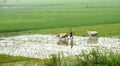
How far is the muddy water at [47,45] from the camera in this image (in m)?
22.5

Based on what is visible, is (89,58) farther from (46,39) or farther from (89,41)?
(46,39)

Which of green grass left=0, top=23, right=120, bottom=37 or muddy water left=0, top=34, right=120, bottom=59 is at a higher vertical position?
green grass left=0, top=23, right=120, bottom=37

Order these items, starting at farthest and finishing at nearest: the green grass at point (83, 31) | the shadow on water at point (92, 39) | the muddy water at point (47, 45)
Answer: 1. the green grass at point (83, 31)
2. the shadow on water at point (92, 39)
3. the muddy water at point (47, 45)

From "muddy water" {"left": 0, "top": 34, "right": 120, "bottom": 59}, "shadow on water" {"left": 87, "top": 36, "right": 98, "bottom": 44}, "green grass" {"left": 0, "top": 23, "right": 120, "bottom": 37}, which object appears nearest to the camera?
"muddy water" {"left": 0, "top": 34, "right": 120, "bottom": 59}

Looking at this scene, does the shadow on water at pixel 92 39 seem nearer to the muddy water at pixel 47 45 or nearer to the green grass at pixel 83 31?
the muddy water at pixel 47 45

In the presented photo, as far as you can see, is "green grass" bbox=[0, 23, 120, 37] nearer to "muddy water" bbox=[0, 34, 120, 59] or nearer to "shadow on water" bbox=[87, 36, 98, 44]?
"muddy water" bbox=[0, 34, 120, 59]

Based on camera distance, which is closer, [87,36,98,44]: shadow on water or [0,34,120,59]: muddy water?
[0,34,120,59]: muddy water

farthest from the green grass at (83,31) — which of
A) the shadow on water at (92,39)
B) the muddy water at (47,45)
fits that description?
the shadow on water at (92,39)

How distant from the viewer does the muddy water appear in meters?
22.5

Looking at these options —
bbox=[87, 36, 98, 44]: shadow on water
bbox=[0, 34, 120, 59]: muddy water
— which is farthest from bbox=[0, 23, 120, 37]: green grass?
bbox=[87, 36, 98, 44]: shadow on water

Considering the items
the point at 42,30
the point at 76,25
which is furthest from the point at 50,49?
the point at 76,25

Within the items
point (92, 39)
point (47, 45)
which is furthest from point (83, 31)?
point (47, 45)

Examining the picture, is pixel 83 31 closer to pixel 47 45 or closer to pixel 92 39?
pixel 92 39

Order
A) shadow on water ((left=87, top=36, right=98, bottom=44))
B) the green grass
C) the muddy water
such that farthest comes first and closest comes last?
the green grass < shadow on water ((left=87, top=36, right=98, bottom=44)) < the muddy water
